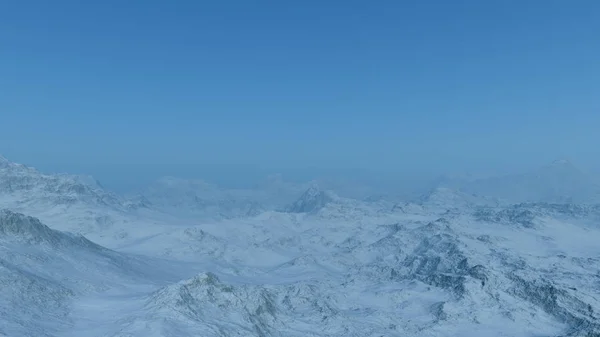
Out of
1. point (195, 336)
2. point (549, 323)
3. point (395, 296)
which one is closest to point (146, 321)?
point (195, 336)

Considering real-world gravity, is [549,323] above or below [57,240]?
below

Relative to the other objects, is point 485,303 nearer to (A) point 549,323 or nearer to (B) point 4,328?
(A) point 549,323

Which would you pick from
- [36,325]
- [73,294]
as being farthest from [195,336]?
[73,294]

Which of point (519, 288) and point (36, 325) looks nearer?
point (36, 325)

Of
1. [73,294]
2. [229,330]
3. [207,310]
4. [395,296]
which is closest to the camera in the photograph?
[229,330]

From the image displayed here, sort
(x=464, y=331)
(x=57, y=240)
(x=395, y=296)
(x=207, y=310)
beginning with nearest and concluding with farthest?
(x=207, y=310) < (x=464, y=331) < (x=57, y=240) < (x=395, y=296)

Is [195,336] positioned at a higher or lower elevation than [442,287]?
higher

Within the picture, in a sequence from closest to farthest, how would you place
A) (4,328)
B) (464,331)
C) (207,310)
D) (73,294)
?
1. (4,328)
2. (207,310)
3. (73,294)
4. (464,331)

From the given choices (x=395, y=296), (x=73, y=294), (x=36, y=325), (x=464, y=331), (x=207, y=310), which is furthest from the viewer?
(x=395, y=296)

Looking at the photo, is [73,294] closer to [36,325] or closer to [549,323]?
[36,325]
